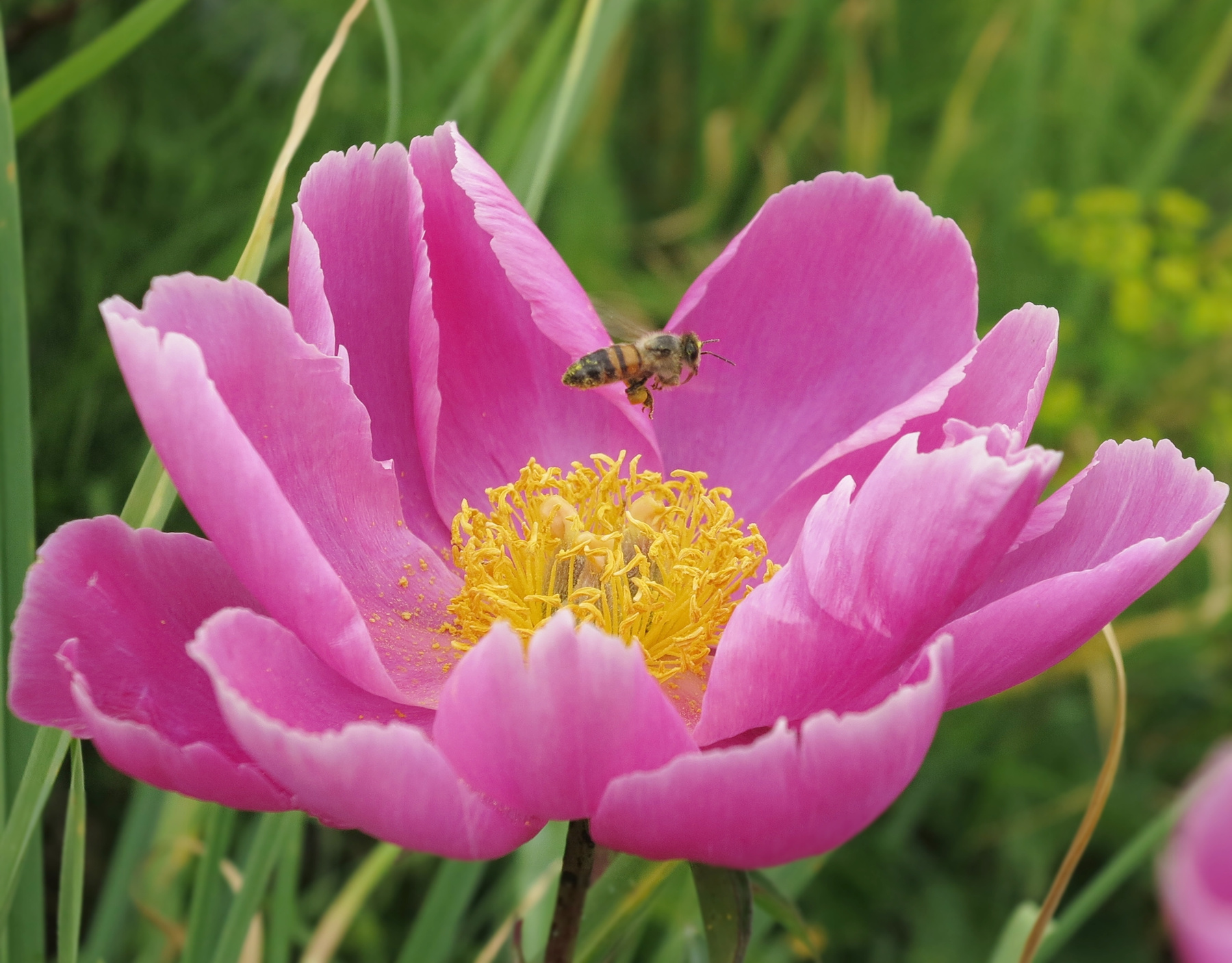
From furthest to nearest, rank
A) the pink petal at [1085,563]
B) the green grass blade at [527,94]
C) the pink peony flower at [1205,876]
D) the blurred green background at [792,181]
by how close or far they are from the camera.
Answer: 1. the blurred green background at [792,181]
2. the green grass blade at [527,94]
3. the pink petal at [1085,563]
4. the pink peony flower at [1205,876]

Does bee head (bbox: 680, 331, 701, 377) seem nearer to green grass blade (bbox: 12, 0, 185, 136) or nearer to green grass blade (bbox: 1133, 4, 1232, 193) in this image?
green grass blade (bbox: 12, 0, 185, 136)

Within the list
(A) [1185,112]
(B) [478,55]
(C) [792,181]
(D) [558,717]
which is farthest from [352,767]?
(A) [1185,112]

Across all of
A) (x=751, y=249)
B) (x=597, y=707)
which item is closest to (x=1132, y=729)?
(x=751, y=249)

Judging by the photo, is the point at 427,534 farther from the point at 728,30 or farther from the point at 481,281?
the point at 728,30

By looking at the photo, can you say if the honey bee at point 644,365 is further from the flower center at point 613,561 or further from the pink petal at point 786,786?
the pink petal at point 786,786

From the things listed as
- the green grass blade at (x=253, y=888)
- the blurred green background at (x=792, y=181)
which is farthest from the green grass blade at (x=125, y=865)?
the green grass blade at (x=253, y=888)

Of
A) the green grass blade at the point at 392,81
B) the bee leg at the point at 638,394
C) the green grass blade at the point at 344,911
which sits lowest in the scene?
the green grass blade at the point at 344,911

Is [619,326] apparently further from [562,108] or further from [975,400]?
[975,400]
